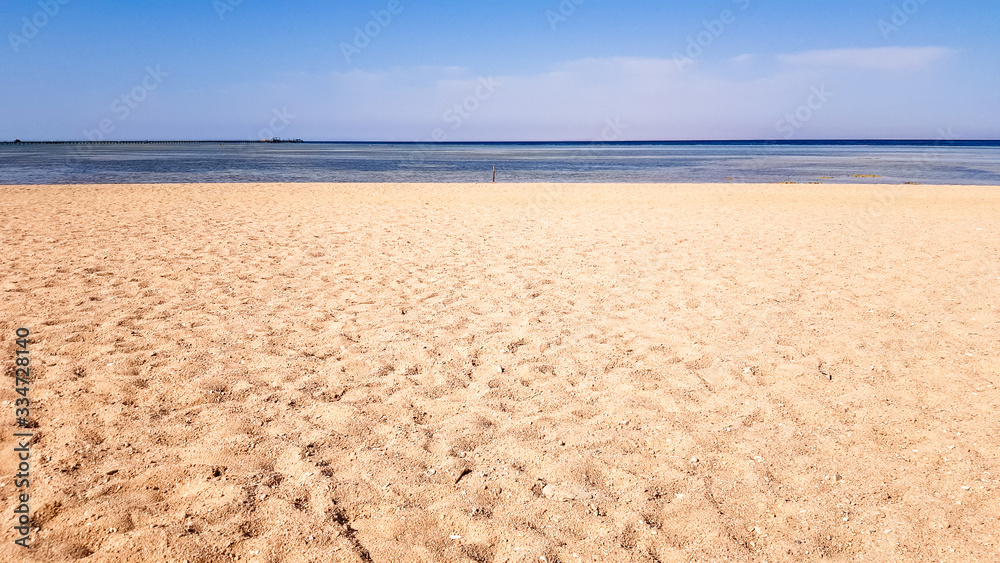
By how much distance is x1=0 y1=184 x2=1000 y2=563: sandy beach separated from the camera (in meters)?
2.41

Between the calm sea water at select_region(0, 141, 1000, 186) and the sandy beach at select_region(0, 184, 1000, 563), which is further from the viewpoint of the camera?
the calm sea water at select_region(0, 141, 1000, 186)

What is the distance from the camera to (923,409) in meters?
3.44

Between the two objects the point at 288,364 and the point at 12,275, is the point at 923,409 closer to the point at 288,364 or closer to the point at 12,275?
the point at 288,364

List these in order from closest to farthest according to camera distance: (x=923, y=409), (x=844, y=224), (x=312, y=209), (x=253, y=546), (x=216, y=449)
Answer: (x=253, y=546), (x=216, y=449), (x=923, y=409), (x=844, y=224), (x=312, y=209)

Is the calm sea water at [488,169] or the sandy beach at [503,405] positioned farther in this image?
the calm sea water at [488,169]

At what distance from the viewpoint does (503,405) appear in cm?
351

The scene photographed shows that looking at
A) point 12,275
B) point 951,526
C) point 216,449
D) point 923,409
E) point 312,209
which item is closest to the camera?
point 951,526

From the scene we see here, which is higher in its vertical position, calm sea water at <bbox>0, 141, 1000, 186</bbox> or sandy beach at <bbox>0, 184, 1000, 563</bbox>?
calm sea water at <bbox>0, 141, 1000, 186</bbox>

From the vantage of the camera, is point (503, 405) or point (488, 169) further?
point (488, 169)

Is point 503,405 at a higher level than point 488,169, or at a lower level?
lower

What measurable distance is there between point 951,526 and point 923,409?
122 cm

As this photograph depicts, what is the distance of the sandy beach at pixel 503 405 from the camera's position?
7.89ft

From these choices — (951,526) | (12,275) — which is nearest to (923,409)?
(951,526)

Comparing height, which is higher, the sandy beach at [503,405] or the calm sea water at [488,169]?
the calm sea water at [488,169]
